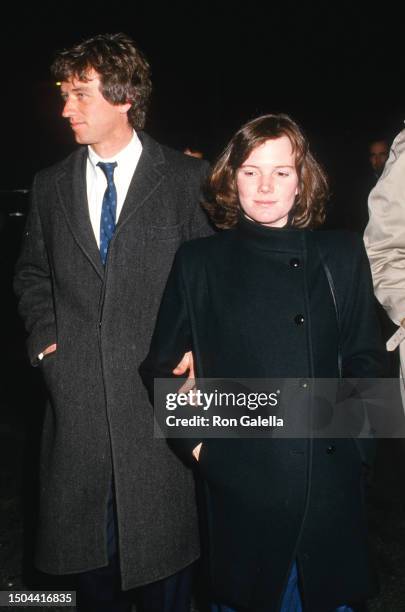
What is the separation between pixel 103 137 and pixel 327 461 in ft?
4.65

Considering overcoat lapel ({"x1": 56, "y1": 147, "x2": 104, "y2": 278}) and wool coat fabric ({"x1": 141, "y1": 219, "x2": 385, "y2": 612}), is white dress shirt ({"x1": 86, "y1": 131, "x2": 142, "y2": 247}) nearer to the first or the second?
overcoat lapel ({"x1": 56, "y1": 147, "x2": 104, "y2": 278})

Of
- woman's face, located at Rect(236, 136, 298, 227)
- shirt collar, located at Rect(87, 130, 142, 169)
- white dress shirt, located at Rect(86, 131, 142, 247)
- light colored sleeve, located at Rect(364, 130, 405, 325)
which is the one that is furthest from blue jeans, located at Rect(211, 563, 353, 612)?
shirt collar, located at Rect(87, 130, 142, 169)

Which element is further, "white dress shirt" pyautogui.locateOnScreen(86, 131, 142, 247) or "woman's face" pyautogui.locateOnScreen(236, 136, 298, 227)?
"white dress shirt" pyautogui.locateOnScreen(86, 131, 142, 247)

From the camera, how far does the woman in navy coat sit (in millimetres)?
1930

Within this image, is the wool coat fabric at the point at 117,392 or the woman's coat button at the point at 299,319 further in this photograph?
the wool coat fabric at the point at 117,392

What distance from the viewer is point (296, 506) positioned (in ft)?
6.29

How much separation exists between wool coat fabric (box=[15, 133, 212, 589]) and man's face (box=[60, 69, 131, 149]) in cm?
A: 16

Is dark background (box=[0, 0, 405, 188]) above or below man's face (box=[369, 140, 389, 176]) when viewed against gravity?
above

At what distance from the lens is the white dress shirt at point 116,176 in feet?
8.13

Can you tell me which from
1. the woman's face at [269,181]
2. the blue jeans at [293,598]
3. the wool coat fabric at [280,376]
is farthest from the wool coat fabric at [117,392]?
the blue jeans at [293,598]

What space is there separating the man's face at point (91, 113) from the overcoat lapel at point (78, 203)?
0.15m

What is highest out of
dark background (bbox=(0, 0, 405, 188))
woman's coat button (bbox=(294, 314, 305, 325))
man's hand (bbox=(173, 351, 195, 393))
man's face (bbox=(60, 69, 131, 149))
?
dark background (bbox=(0, 0, 405, 188))

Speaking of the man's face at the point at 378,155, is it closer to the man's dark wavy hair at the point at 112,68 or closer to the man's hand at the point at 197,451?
the man's dark wavy hair at the point at 112,68

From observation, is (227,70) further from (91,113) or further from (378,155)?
(91,113)
